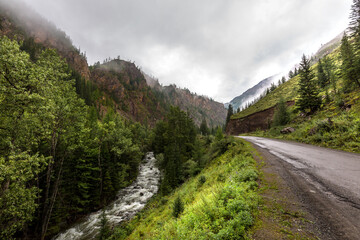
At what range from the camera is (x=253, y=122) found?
205ft

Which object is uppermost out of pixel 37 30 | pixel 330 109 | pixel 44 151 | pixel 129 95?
pixel 37 30

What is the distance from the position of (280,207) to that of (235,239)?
7.05ft

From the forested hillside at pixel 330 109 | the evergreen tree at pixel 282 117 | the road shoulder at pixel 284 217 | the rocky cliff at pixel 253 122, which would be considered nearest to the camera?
the road shoulder at pixel 284 217

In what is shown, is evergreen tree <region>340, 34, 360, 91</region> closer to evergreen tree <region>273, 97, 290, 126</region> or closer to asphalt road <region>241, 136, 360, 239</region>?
evergreen tree <region>273, 97, 290, 126</region>

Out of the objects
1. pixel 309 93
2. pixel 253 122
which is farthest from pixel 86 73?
pixel 309 93

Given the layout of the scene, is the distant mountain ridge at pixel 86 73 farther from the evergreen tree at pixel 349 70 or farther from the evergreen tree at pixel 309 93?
the evergreen tree at pixel 349 70

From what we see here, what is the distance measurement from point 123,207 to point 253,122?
197 feet

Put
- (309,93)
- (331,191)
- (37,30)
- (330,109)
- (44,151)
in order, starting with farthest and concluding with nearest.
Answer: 1. (37,30)
2. (309,93)
3. (330,109)
4. (44,151)
5. (331,191)

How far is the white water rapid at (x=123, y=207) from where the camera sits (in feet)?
56.3

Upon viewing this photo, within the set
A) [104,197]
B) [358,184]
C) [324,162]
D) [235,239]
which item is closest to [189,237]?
[235,239]

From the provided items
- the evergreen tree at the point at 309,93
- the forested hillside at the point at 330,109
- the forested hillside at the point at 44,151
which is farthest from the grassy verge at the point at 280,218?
the evergreen tree at the point at 309,93

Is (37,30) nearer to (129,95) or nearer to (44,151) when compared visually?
(129,95)

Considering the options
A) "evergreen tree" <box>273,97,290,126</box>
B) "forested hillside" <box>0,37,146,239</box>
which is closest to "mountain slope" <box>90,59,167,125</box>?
"forested hillside" <box>0,37,146,239</box>

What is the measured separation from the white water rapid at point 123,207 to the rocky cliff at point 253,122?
47.0 m
